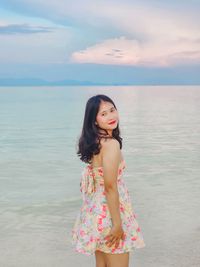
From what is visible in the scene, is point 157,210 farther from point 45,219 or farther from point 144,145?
point 144,145

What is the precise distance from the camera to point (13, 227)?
20.0 ft

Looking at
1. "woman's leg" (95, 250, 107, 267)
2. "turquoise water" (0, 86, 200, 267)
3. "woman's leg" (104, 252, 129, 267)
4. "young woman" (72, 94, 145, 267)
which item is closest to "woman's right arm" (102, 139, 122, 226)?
"young woman" (72, 94, 145, 267)

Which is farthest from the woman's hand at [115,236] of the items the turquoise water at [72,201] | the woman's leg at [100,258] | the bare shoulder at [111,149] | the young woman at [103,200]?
the turquoise water at [72,201]

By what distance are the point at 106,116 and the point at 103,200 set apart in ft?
1.59

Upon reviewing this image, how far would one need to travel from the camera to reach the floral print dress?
3.11 metres

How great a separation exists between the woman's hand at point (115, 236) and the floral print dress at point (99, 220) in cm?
2

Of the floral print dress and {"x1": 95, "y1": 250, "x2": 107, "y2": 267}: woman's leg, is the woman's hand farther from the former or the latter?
{"x1": 95, "y1": 250, "x2": 107, "y2": 267}: woman's leg

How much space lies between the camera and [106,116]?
3139 mm

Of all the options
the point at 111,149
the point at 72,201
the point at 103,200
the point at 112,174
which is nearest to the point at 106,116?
the point at 111,149

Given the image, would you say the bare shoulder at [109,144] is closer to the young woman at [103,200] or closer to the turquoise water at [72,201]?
the young woman at [103,200]

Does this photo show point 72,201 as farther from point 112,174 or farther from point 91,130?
point 112,174

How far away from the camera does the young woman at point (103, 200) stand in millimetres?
3049

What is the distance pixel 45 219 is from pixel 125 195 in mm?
3449

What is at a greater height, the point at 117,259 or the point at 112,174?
the point at 112,174
